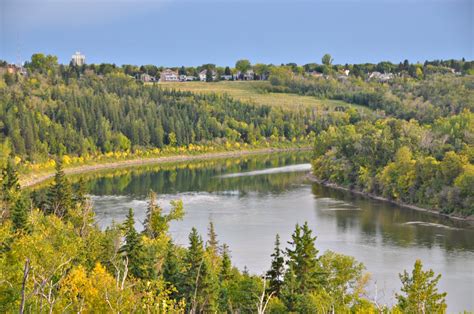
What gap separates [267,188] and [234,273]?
137 ft

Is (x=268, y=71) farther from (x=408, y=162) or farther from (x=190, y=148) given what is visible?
(x=408, y=162)

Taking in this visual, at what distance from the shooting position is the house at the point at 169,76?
17798 cm

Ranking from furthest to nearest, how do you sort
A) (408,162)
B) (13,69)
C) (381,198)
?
(13,69), (381,198), (408,162)

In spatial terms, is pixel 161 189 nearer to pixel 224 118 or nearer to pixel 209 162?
pixel 209 162

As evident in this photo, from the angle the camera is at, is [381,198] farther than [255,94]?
No

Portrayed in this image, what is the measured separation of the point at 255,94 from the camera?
155000mm

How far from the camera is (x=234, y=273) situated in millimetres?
29484

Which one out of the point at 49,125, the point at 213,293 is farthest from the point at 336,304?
the point at 49,125

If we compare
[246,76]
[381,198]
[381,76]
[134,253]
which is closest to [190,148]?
[381,198]

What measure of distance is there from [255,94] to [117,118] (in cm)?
5087

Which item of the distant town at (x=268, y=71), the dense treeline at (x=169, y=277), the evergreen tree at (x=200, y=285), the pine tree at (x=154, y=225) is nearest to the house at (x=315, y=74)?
the distant town at (x=268, y=71)

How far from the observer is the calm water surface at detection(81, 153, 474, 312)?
3822 cm

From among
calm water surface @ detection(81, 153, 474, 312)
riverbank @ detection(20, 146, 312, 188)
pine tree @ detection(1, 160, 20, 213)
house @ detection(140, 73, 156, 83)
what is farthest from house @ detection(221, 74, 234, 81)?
pine tree @ detection(1, 160, 20, 213)

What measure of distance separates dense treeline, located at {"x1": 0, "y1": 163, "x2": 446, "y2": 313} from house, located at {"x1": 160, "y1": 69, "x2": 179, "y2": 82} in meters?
144
